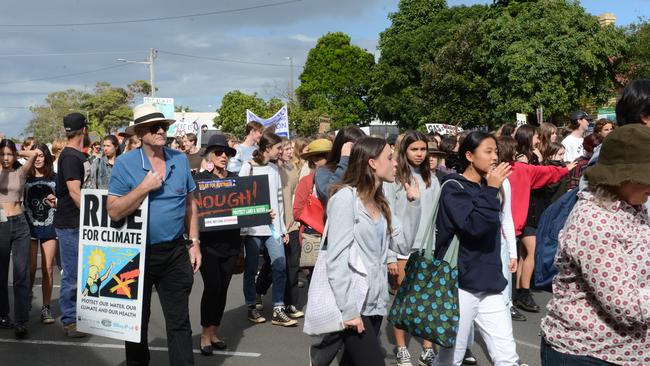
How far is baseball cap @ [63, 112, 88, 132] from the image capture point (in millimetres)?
7008

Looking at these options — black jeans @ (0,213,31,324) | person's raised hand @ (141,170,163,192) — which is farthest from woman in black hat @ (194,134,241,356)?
black jeans @ (0,213,31,324)

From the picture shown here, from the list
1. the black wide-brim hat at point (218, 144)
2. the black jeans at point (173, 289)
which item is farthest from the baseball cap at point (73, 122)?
the black jeans at point (173, 289)

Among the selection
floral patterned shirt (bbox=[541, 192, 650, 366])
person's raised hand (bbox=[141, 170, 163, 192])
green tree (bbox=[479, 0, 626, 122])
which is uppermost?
green tree (bbox=[479, 0, 626, 122])

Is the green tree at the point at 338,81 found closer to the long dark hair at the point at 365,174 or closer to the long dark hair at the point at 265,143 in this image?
the long dark hair at the point at 265,143

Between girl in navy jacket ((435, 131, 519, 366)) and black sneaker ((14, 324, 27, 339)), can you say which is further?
black sneaker ((14, 324, 27, 339))

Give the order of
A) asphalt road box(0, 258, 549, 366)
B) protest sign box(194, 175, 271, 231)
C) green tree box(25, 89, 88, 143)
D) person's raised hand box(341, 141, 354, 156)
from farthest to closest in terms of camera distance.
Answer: green tree box(25, 89, 88, 143)
protest sign box(194, 175, 271, 231)
asphalt road box(0, 258, 549, 366)
person's raised hand box(341, 141, 354, 156)

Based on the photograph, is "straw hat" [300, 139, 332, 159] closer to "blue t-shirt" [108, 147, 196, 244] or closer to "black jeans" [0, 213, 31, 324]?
"blue t-shirt" [108, 147, 196, 244]

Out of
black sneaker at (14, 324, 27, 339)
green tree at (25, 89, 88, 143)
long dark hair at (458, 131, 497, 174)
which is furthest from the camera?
green tree at (25, 89, 88, 143)

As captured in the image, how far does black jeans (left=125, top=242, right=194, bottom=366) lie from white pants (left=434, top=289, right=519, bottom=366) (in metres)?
1.78

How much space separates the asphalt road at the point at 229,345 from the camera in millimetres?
6414

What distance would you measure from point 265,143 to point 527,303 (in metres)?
3.41

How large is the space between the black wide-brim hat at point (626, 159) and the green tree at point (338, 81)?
6441cm

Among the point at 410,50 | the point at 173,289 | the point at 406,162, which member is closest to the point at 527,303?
the point at 406,162

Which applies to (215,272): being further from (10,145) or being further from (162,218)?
→ (10,145)
